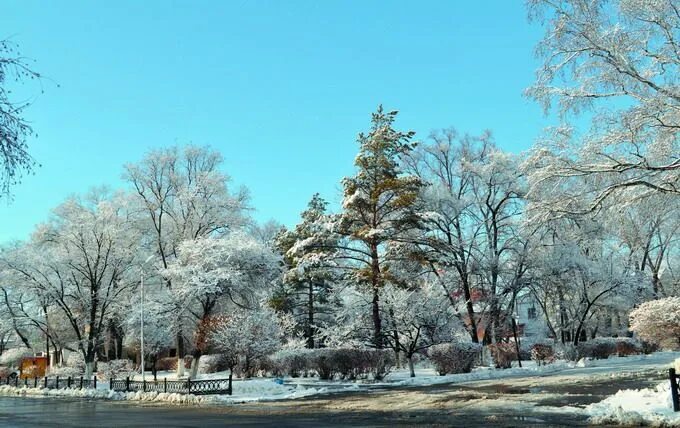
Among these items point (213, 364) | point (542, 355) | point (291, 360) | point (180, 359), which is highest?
point (180, 359)

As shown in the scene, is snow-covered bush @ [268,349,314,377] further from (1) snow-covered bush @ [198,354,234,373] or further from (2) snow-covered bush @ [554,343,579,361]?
(2) snow-covered bush @ [554,343,579,361]

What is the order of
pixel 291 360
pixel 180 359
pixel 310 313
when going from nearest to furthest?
pixel 291 360 < pixel 180 359 < pixel 310 313

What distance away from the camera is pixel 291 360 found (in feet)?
110

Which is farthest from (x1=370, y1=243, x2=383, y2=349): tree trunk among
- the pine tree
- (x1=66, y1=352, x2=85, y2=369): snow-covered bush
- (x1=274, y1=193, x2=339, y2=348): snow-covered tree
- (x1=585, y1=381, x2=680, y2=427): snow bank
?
(x1=66, y1=352, x2=85, y2=369): snow-covered bush

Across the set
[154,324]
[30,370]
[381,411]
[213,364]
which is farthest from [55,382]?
[381,411]

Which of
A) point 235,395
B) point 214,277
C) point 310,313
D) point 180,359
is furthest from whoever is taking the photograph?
point 310,313

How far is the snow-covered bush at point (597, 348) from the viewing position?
40438mm

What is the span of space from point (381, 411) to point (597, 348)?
29146mm

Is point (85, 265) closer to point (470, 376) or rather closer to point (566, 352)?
point (470, 376)

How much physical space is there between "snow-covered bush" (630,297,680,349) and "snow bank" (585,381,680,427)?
62.1 feet

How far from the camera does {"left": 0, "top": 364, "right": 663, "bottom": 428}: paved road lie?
14656 mm

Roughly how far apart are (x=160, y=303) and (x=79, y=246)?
9.78 metres

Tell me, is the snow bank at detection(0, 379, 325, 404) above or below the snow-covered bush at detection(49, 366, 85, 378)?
below

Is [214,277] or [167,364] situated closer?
[214,277]
